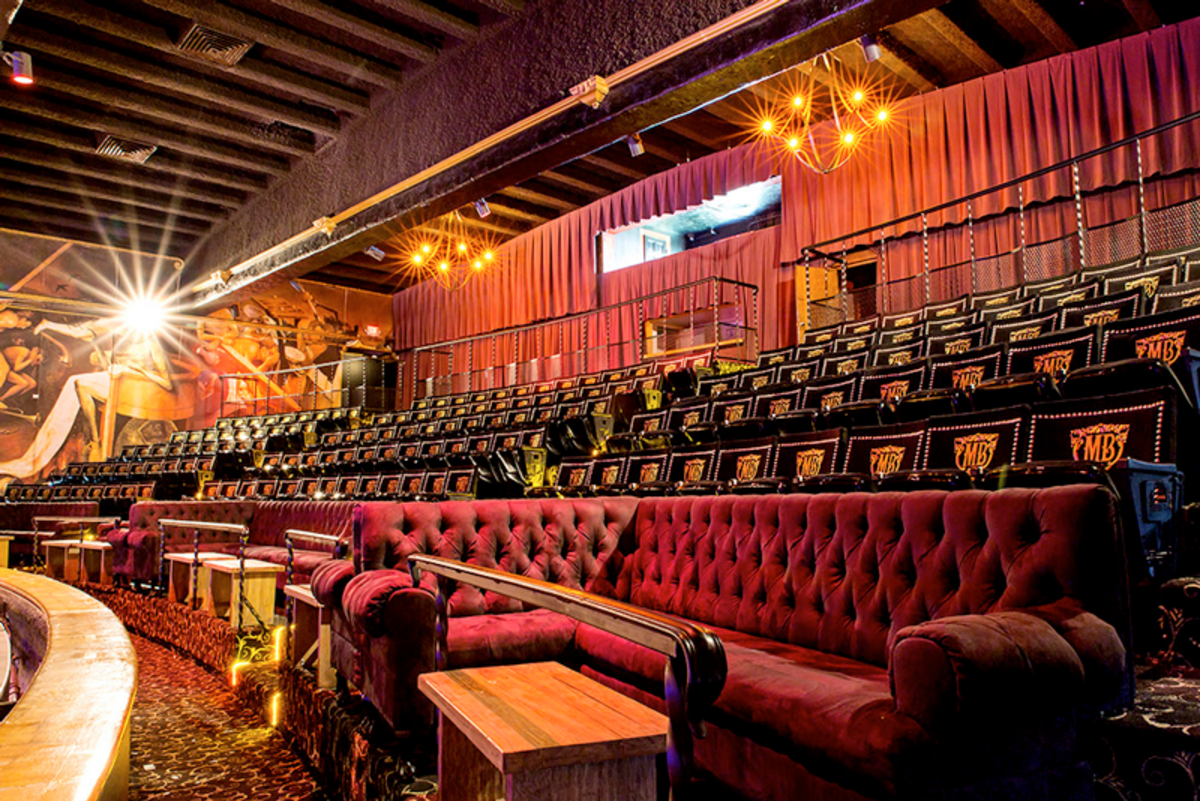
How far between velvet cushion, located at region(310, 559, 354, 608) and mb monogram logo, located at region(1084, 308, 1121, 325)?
165 inches

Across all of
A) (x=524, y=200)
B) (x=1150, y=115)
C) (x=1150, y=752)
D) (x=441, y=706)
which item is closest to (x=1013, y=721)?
(x=1150, y=752)

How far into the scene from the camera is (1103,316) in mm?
4375

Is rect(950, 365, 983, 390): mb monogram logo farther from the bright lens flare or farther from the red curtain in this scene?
the bright lens flare

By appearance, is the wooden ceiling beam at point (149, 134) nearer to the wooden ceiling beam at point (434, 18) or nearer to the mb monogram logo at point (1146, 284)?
the wooden ceiling beam at point (434, 18)

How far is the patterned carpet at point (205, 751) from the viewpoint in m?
2.64

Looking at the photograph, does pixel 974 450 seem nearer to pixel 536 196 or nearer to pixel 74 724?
pixel 74 724

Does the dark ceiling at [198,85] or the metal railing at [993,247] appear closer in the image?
the dark ceiling at [198,85]

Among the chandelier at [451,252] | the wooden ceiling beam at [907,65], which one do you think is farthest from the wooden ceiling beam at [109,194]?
the wooden ceiling beam at [907,65]

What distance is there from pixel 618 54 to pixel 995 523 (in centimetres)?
341

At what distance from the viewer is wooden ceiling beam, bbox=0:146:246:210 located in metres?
7.77

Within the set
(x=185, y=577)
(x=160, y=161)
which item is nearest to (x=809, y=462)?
(x=185, y=577)

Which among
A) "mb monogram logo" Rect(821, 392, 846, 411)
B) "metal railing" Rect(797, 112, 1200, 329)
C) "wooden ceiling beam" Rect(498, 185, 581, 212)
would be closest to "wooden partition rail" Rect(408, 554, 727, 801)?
"mb monogram logo" Rect(821, 392, 846, 411)

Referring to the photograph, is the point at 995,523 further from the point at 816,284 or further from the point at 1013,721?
the point at 816,284

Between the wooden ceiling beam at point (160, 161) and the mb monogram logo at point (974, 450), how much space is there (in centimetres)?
737
